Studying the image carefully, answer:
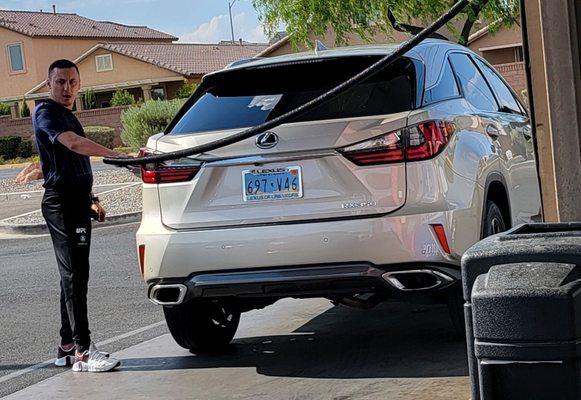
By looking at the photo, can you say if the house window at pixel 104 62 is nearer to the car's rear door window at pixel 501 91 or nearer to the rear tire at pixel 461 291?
the car's rear door window at pixel 501 91

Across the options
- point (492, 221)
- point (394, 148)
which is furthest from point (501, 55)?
point (394, 148)

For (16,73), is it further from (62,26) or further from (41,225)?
(41,225)

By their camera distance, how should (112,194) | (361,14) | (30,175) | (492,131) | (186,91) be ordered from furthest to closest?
(186,91), (30,175), (361,14), (112,194), (492,131)

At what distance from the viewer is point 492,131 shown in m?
7.04

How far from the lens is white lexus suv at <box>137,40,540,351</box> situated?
19.4 feet

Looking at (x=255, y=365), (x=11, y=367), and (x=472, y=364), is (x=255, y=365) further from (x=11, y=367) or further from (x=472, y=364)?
(x=472, y=364)

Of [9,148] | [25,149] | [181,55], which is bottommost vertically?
[25,149]

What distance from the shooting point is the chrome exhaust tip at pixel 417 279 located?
5859mm

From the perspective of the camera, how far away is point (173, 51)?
66.6 metres

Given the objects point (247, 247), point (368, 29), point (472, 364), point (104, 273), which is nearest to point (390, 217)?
point (247, 247)

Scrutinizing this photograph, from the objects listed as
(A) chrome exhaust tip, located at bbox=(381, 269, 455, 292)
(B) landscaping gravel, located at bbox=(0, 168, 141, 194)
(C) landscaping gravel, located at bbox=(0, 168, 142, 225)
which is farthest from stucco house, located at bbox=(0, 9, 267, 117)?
(A) chrome exhaust tip, located at bbox=(381, 269, 455, 292)

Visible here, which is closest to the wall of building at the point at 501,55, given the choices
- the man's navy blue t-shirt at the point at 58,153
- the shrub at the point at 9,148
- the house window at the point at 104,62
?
the shrub at the point at 9,148

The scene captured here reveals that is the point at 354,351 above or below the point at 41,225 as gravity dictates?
below

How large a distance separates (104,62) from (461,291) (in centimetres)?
6228
